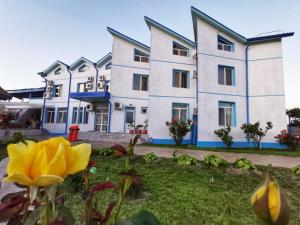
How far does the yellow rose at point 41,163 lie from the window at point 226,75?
15607 millimetres

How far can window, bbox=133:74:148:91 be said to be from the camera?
1900 centimetres

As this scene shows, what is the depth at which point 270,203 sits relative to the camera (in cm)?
45

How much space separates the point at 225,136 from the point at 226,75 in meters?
5.12

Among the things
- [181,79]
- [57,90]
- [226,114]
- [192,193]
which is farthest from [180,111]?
[57,90]

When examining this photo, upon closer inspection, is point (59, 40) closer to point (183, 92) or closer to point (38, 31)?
point (38, 31)

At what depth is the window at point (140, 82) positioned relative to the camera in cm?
1900

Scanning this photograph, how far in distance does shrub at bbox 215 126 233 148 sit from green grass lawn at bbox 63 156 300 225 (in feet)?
22.4

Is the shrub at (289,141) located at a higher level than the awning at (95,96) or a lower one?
lower

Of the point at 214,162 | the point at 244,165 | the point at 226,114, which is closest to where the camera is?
the point at 244,165

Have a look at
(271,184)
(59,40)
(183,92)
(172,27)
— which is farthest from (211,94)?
(271,184)

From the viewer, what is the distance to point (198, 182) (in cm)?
486

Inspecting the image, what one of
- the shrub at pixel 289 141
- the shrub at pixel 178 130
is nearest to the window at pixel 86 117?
the shrub at pixel 178 130

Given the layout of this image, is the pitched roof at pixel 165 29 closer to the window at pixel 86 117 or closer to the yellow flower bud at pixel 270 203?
the window at pixel 86 117

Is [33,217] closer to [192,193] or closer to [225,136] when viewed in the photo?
[192,193]
